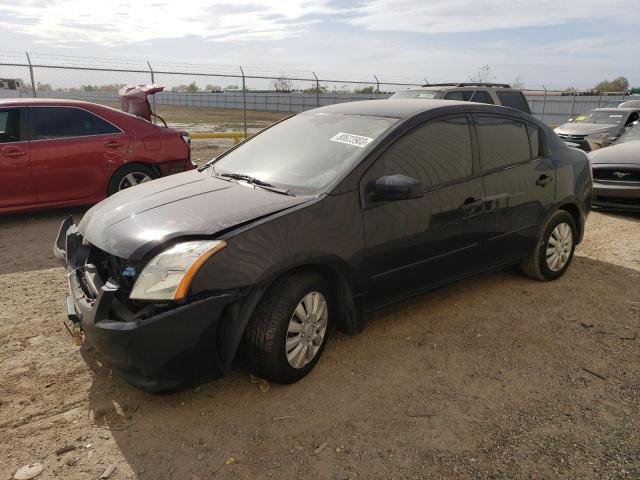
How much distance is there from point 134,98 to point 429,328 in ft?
24.9

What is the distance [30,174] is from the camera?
20.2 ft

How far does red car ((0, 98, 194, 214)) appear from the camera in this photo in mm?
6145

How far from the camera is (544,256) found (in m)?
4.66

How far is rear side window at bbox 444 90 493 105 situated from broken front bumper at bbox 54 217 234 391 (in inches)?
319

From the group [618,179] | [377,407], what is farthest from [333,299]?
[618,179]

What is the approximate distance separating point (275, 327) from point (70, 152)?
4.77 m

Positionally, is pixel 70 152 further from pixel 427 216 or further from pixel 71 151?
pixel 427 216

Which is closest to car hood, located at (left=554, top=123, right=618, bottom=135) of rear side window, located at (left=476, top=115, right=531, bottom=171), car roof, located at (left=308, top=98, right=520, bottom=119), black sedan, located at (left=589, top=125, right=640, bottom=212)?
black sedan, located at (left=589, top=125, right=640, bottom=212)

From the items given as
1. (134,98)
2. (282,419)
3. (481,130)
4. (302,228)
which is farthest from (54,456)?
(134,98)

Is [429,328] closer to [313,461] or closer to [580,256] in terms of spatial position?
[313,461]

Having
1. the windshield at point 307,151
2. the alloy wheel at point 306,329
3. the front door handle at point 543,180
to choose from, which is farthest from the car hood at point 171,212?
the front door handle at point 543,180

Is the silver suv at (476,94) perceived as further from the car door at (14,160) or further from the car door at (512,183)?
the car door at (14,160)

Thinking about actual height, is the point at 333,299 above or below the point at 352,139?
below

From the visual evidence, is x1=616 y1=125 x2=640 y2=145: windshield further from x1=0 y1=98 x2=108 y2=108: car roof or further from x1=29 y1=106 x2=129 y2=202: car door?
x1=0 y1=98 x2=108 y2=108: car roof
